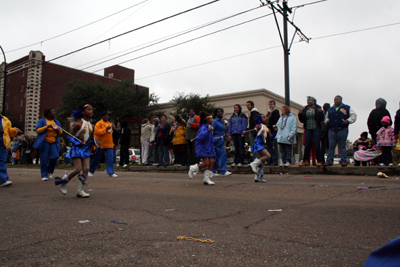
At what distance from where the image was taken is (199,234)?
3564mm

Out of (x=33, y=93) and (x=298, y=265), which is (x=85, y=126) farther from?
(x=33, y=93)

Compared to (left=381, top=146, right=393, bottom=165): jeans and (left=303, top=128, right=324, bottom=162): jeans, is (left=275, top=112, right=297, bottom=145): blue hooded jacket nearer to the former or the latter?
(left=303, top=128, right=324, bottom=162): jeans

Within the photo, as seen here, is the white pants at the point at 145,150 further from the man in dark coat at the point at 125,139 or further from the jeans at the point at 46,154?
the jeans at the point at 46,154

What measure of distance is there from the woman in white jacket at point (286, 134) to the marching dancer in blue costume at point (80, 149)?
607cm

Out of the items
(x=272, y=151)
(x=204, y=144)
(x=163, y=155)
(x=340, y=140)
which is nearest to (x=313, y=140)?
(x=340, y=140)

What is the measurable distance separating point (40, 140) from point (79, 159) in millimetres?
3546

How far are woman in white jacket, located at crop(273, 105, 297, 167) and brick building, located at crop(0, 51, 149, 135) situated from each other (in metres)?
38.5

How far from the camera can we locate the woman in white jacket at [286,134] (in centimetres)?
1046

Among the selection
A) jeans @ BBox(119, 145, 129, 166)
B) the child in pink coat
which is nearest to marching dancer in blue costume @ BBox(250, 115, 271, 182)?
the child in pink coat

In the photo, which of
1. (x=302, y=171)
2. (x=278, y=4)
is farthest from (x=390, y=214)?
(x=278, y=4)

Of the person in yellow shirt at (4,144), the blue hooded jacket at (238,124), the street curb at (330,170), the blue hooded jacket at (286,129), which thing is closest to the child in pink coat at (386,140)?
the street curb at (330,170)

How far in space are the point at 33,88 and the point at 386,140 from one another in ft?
159

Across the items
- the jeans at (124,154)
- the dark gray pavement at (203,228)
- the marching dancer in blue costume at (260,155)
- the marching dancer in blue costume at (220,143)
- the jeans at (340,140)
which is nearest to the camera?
the dark gray pavement at (203,228)

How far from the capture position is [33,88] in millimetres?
48625
